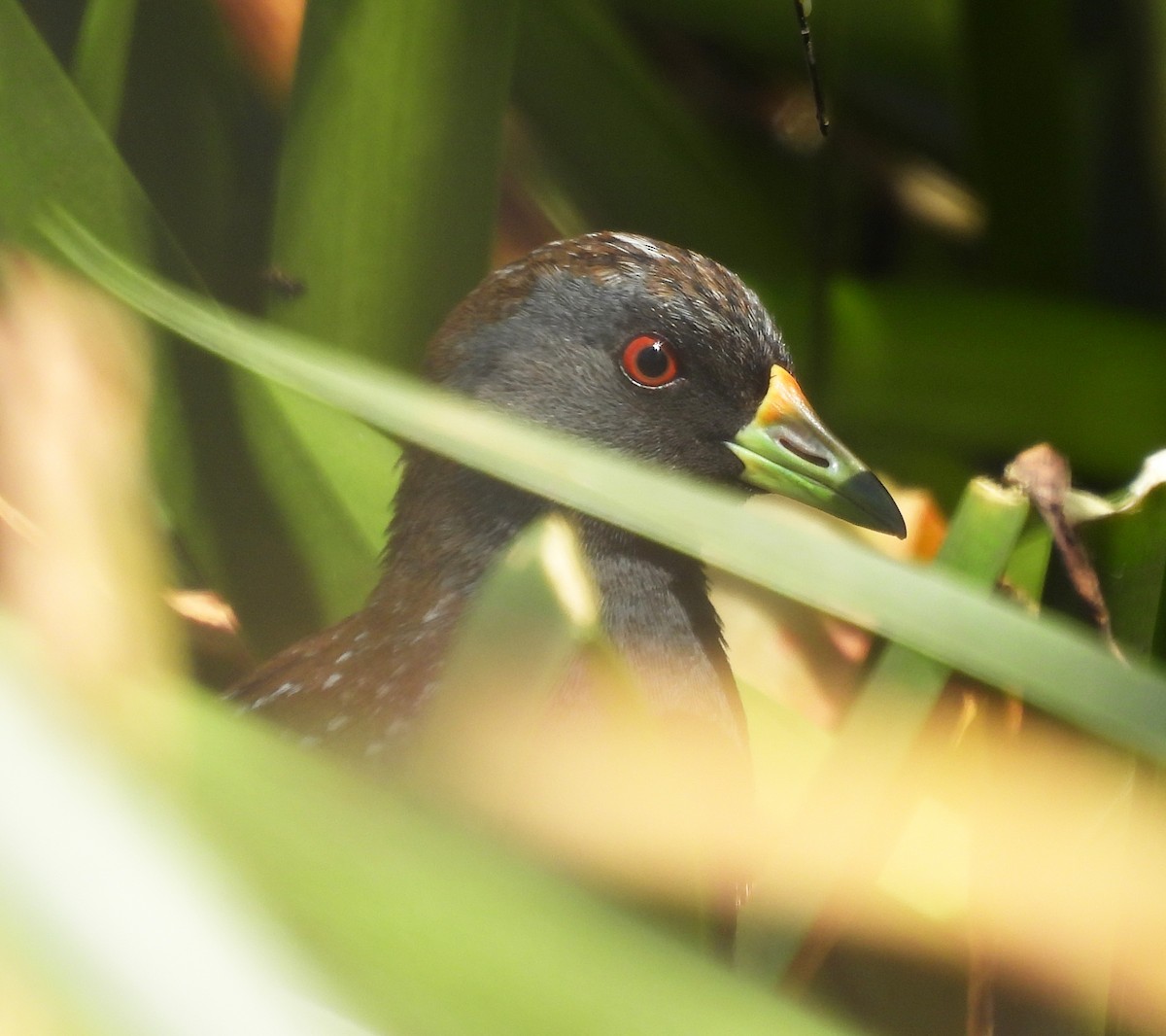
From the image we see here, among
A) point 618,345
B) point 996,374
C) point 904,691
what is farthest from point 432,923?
point 996,374

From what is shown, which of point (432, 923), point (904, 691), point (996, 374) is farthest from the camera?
point (996, 374)

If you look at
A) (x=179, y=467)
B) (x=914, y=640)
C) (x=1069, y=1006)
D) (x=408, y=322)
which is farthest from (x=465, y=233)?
(x=1069, y=1006)

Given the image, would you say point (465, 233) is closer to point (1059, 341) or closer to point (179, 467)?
point (179, 467)

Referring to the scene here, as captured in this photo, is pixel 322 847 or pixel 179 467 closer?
pixel 322 847

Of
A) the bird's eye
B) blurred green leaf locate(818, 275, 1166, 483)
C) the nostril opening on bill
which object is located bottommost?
the nostril opening on bill

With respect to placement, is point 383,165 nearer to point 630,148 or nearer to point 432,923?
point 630,148

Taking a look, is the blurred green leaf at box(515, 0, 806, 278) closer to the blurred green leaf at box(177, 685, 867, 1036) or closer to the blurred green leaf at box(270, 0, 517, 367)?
the blurred green leaf at box(270, 0, 517, 367)

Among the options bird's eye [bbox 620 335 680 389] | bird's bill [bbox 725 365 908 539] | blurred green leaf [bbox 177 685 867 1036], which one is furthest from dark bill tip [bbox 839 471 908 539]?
blurred green leaf [bbox 177 685 867 1036]
